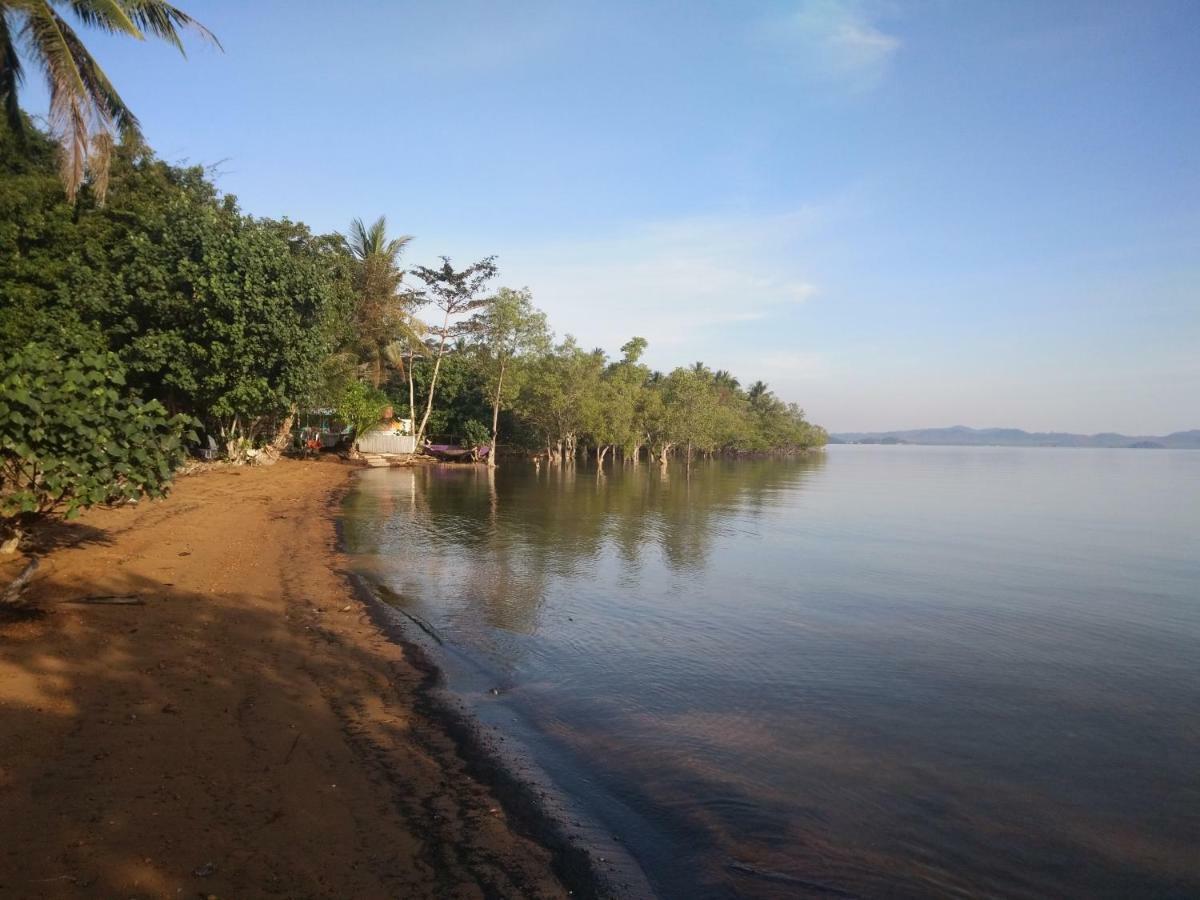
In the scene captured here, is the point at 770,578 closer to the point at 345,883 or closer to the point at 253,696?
the point at 253,696

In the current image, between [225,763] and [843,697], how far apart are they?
6037 mm

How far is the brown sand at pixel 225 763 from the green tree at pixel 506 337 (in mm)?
34685

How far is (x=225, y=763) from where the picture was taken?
4781 mm

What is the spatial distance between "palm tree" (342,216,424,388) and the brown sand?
2833 centimetres

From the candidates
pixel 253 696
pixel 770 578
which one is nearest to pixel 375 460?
pixel 770 578

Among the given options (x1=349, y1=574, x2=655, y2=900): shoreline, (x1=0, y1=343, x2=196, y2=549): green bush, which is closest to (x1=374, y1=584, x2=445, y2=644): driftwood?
(x1=349, y1=574, x2=655, y2=900): shoreline

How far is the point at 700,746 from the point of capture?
625 cm

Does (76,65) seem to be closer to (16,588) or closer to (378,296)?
(16,588)

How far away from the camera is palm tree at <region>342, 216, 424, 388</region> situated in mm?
36281

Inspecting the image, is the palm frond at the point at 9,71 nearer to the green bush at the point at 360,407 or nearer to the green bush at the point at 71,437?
the green bush at the point at 71,437

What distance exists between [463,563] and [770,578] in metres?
6.18

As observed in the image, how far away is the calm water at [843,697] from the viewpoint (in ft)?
15.8

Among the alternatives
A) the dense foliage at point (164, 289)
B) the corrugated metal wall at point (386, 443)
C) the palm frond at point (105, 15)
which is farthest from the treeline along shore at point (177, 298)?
the corrugated metal wall at point (386, 443)

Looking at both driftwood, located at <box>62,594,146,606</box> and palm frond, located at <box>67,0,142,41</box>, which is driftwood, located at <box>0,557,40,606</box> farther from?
palm frond, located at <box>67,0,142,41</box>
